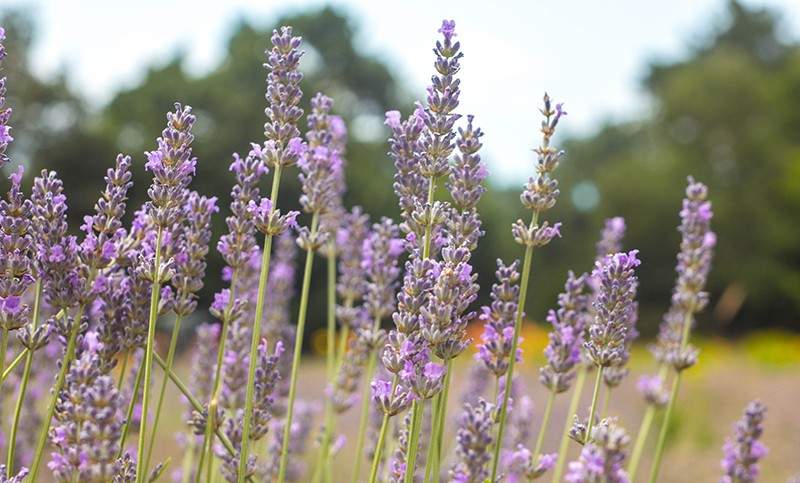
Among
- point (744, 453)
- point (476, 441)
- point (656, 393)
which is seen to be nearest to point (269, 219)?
point (476, 441)

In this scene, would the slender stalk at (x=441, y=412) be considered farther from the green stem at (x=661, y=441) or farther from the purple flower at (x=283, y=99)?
the green stem at (x=661, y=441)

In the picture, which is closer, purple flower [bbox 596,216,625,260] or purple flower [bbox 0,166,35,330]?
purple flower [bbox 0,166,35,330]

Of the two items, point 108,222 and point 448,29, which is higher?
point 448,29

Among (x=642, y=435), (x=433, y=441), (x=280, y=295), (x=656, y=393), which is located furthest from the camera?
(x=280, y=295)

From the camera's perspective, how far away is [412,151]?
190 centimetres

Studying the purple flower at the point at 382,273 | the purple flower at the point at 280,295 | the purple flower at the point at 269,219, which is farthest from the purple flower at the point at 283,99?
the purple flower at the point at 280,295

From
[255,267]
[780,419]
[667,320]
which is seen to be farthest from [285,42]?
[780,419]

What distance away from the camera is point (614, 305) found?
171cm

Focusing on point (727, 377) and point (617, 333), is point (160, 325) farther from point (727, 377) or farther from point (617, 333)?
point (617, 333)

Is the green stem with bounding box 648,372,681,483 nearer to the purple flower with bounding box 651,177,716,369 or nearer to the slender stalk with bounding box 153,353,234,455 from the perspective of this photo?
the purple flower with bounding box 651,177,716,369

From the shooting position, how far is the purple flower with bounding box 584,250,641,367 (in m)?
1.68

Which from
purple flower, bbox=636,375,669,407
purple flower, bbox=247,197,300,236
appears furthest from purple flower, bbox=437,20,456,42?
purple flower, bbox=636,375,669,407

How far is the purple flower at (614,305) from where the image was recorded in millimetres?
1680

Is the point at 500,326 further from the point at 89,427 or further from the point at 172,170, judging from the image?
the point at 89,427
